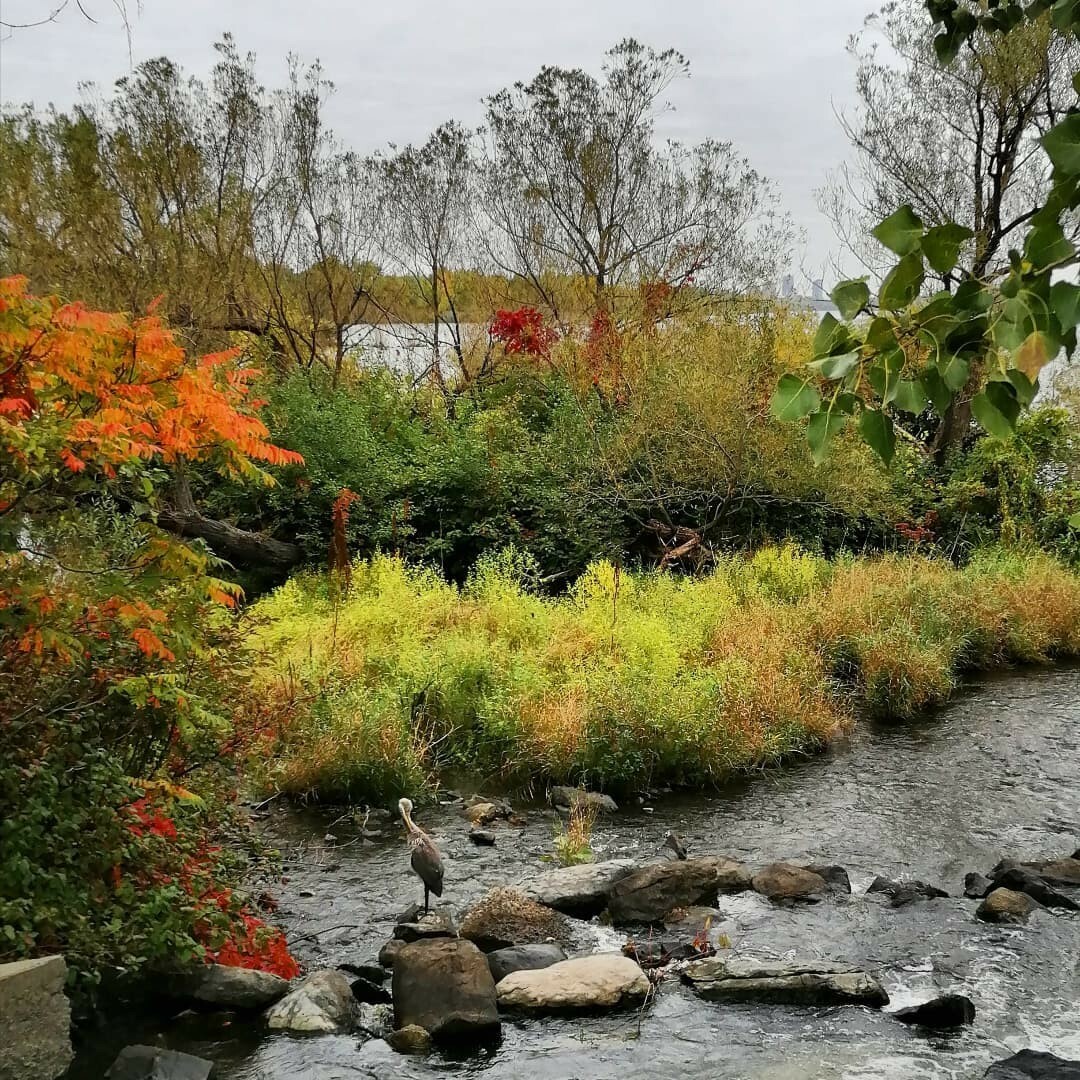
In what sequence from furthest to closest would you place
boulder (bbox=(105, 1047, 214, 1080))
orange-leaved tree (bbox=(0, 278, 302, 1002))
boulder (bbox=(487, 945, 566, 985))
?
boulder (bbox=(487, 945, 566, 985)) < boulder (bbox=(105, 1047, 214, 1080)) < orange-leaved tree (bbox=(0, 278, 302, 1002))

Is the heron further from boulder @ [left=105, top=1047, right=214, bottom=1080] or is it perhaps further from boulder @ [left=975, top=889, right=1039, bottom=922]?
boulder @ [left=975, top=889, right=1039, bottom=922]

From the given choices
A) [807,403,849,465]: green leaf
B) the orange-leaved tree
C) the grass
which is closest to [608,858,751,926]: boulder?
the grass

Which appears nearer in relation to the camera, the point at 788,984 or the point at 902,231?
the point at 902,231

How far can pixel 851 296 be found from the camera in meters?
1.15

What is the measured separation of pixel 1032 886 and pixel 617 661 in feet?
12.5

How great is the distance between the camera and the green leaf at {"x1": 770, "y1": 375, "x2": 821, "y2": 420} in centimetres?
108

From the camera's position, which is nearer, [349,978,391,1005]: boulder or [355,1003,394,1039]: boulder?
[355,1003,394,1039]: boulder

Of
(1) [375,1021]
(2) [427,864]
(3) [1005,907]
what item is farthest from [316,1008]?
(3) [1005,907]

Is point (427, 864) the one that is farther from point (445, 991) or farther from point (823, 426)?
point (823, 426)

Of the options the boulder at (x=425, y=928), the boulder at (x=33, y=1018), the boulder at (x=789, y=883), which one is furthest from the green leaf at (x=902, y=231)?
the boulder at (x=789, y=883)

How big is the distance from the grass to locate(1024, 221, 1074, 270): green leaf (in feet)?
15.0

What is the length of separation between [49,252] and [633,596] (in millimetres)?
8326

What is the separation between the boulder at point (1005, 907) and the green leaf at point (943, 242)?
5131mm

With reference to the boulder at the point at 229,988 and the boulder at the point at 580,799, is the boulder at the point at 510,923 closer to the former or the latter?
the boulder at the point at 229,988
